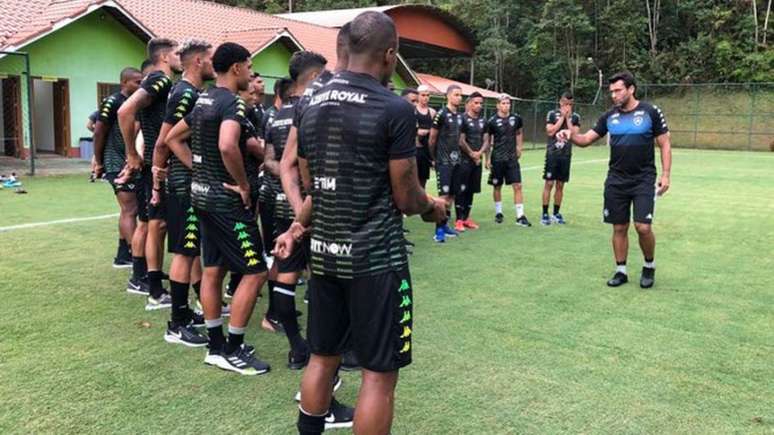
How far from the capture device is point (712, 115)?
112ft

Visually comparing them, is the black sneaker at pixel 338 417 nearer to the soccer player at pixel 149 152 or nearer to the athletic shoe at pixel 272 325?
the athletic shoe at pixel 272 325

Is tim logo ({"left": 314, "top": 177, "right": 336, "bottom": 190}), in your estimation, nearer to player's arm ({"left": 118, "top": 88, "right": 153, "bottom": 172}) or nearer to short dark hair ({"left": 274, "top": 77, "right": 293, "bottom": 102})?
short dark hair ({"left": 274, "top": 77, "right": 293, "bottom": 102})

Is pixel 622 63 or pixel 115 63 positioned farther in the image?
pixel 622 63

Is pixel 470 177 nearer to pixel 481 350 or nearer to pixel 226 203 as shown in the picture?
pixel 481 350

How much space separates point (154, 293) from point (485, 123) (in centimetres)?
580

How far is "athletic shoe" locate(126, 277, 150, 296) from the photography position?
229 inches

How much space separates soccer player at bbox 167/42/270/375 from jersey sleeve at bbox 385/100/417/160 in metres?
1.58

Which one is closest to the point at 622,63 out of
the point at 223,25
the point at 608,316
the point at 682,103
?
the point at 682,103

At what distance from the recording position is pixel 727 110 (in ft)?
112

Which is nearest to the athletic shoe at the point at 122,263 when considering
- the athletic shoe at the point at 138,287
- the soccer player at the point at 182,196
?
the athletic shoe at the point at 138,287

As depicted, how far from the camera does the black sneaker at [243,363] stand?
412 centimetres

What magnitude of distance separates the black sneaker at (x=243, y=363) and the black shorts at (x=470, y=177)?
18.4 ft

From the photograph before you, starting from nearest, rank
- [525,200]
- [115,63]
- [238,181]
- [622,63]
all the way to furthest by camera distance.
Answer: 1. [238,181]
2. [525,200]
3. [115,63]
4. [622,63]

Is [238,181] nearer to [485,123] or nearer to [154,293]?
[154,293]
